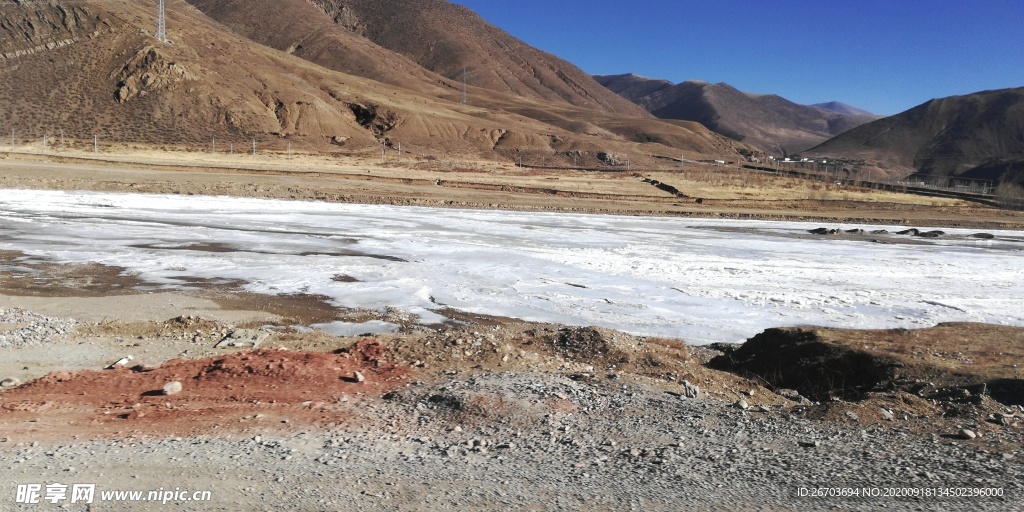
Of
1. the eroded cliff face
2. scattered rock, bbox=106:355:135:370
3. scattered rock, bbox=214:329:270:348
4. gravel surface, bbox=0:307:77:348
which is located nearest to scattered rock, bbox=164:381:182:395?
scattered rock, bbox=106:355:135:370

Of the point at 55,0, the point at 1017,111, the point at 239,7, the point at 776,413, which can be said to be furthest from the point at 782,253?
the point at 239,7

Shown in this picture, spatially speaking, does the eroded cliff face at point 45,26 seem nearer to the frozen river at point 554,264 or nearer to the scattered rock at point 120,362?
the frozen river at point 554,264

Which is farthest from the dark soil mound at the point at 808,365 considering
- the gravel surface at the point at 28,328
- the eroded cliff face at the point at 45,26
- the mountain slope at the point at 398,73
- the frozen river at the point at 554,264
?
the mountain slope at the point at 398,73

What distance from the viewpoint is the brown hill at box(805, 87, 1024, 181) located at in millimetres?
143000

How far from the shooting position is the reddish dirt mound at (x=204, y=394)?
21.5 feet

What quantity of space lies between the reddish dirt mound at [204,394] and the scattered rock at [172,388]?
1.9 inches

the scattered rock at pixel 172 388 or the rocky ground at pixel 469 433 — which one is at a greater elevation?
the rocky ground at pixel 469 433

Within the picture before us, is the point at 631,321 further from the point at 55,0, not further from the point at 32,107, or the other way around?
the point at 55,0

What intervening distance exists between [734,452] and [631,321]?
6.69 meters

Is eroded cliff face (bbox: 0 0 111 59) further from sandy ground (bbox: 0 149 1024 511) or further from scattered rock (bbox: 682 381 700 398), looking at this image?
scattered rock (bbox: 682 381 700 398)

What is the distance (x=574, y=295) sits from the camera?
14703 mm

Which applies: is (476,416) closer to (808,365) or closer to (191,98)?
(808,365)

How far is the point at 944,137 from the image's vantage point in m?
157

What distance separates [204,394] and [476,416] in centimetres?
284
